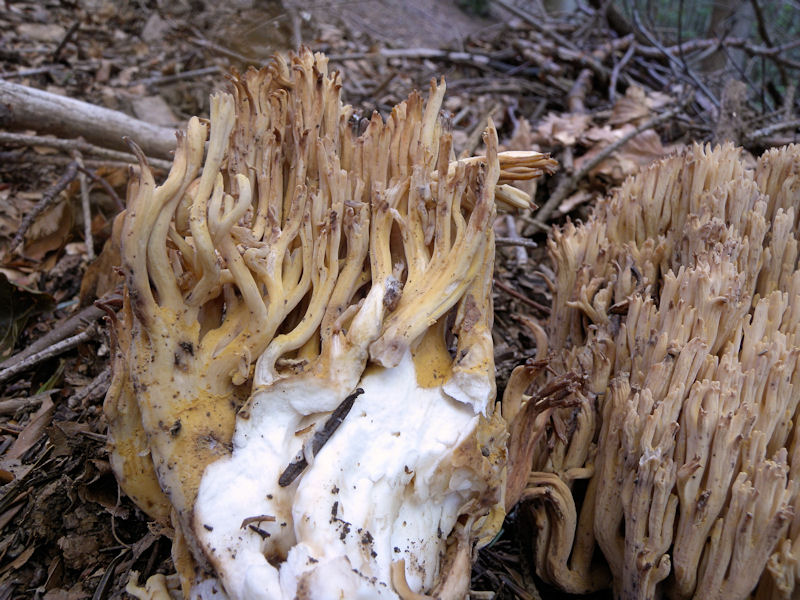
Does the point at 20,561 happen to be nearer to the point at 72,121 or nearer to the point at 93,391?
the point at 93,391

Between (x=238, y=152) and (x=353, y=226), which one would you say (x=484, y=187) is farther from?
(x=238, y=152)

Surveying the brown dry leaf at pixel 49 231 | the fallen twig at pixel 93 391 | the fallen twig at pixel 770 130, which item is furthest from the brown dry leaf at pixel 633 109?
the fallen twig at pixel 93 391

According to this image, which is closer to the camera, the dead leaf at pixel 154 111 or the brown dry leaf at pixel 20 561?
the brown dry leaf at pixel 20 561

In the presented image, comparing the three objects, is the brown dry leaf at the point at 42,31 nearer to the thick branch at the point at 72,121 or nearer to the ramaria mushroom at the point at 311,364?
the thick branch at the point at 72,121

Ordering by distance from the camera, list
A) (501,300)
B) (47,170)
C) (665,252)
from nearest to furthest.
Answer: (665,252) < (501,300) < (47,170)

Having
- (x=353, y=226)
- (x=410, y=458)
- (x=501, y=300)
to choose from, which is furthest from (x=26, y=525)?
(x=501, y=300)

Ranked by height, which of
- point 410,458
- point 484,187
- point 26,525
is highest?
point 484,187
